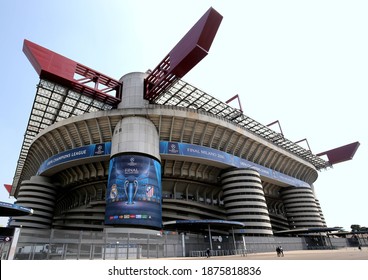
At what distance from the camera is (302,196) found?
69.4 meters

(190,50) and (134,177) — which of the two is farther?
(134,177)

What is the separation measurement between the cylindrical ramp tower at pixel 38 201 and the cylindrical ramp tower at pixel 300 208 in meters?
64.1

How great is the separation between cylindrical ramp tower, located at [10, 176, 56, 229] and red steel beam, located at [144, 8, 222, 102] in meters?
33.1

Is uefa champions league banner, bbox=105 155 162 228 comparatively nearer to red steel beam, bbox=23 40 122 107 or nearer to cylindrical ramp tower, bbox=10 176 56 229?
red steel beam, bbox=23 40 122 107

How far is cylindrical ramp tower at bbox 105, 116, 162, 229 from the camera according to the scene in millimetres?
34656

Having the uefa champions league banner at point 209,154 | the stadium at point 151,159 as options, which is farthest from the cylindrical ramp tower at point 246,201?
the uefa champions league banner at point 209,154

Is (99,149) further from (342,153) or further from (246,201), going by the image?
(342,153)

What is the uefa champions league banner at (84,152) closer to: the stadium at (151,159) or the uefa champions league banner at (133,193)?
the stadium at (151,159)

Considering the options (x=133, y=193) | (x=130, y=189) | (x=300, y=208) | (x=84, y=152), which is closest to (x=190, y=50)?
(x=130, y=189)

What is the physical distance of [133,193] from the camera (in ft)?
117

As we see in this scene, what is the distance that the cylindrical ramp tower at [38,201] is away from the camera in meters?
47.6

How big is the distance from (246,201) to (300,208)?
3059cm

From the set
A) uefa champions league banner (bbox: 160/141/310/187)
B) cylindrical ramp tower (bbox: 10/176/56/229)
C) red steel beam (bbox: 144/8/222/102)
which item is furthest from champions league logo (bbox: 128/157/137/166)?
cylindrical ramp tower (bbox: 10/176/56/229)

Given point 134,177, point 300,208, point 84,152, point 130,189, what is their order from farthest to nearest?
point 300,208
point 84,152
point 134,177
point 130,189
